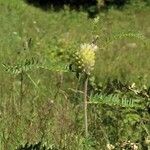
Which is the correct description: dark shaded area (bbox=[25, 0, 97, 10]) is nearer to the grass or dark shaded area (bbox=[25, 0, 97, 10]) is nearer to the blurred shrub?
the blurred shrub

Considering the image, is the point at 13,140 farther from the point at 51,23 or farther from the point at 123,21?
the point at 123,21

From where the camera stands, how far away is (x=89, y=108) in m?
4.44

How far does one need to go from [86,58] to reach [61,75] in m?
2.27

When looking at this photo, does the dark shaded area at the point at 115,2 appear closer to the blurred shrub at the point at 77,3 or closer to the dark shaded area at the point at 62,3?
the blurred shrub at the point at 77,3

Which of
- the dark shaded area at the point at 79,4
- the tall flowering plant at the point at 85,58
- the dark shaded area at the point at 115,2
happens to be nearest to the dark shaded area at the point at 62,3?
the dark shaded area at the point at 79,4

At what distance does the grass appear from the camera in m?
3.74

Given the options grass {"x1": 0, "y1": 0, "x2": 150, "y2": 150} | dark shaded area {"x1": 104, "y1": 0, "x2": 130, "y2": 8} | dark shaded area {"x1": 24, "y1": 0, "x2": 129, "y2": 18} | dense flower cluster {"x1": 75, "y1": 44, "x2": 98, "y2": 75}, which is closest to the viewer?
dense flower cluster {"x1": 75, "y1": 44, "x2": 98, "y2": 75}

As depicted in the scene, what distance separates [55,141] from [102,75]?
717 cm

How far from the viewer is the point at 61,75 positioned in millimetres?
4340

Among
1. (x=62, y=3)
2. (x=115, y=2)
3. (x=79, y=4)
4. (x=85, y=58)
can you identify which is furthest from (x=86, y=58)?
(x=115, y=2)

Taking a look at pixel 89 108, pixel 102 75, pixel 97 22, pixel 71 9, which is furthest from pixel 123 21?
pixel 97 22

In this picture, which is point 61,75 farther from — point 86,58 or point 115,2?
point 115,2

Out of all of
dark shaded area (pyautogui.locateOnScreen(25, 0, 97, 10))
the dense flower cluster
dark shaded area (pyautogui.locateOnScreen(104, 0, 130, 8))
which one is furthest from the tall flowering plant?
dark shaded area (pyautogui.locateOnScreen(104, 0, 130, 8))

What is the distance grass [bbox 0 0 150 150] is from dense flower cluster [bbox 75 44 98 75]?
13 centimetres
